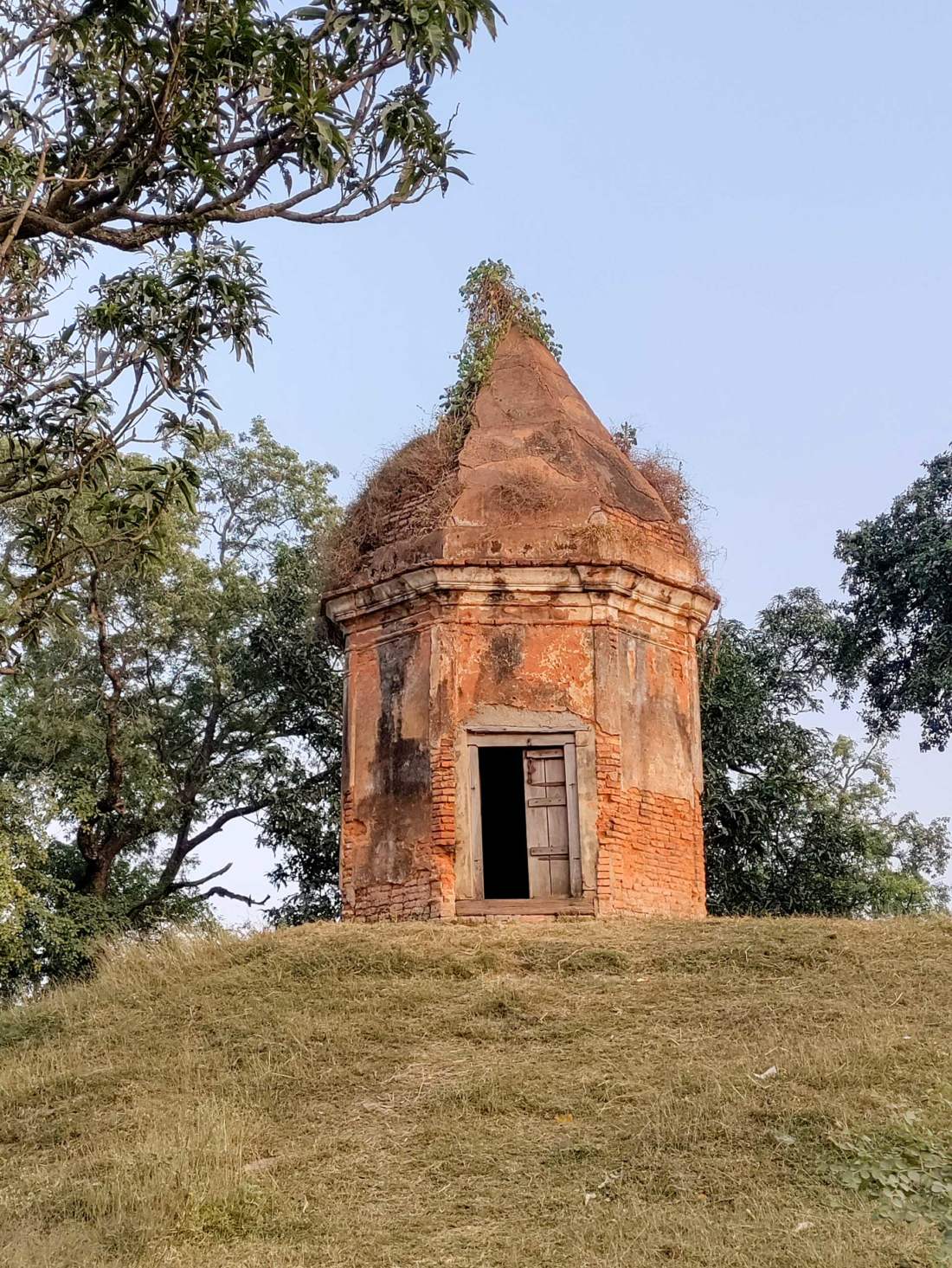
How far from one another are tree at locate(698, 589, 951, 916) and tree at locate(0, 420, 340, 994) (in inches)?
200

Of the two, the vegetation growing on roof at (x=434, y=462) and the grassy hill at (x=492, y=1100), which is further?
the vegetation growing on roof at (x=434, y=462)

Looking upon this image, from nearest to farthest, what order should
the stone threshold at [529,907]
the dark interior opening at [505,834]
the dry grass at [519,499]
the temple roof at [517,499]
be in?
the stone threshold at [529,907]
the temple roof at [517,499]
the dry grass at [519,499]
the dark interior opening at [505,834]

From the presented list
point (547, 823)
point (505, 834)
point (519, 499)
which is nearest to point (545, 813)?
point (547, 823)

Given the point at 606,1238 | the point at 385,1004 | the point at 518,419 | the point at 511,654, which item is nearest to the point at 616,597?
the point at 511,654

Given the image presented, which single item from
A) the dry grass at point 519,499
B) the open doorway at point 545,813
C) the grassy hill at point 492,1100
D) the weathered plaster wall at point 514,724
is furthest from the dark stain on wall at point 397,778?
the dry grass at point 519,499

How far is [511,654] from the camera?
13836 mm

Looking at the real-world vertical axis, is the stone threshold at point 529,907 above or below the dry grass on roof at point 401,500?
below

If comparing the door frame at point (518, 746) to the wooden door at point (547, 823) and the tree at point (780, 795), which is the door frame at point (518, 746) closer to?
the wooden door at point (547, 823)

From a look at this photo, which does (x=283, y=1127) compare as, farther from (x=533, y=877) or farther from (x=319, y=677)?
(x=319, y=677)

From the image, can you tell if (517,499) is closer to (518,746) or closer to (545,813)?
(518,746)

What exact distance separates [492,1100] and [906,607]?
12399mm

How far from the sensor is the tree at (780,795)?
19.6 m

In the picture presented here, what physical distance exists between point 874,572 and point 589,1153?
1296 cm

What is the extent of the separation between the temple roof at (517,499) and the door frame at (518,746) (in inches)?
63.1
